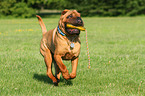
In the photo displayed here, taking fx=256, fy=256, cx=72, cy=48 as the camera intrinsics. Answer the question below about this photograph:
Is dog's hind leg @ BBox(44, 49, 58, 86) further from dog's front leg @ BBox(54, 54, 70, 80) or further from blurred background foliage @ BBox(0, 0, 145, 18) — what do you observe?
blurred background foliage @ BBox(0, 0, 145, 18)

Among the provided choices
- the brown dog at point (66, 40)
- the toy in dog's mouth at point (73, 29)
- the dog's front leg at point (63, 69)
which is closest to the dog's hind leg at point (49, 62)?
the brown dog at point (66, 40)

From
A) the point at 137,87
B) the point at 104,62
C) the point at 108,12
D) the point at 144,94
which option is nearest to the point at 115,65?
the point at 104,62

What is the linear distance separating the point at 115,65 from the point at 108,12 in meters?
40.2

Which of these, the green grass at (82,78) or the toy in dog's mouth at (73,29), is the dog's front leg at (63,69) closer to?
the green grass at (82,78)

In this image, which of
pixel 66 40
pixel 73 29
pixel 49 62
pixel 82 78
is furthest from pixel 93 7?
pixel 73 29

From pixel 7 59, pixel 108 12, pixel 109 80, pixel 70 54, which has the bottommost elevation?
pixel 108 12

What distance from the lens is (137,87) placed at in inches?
208

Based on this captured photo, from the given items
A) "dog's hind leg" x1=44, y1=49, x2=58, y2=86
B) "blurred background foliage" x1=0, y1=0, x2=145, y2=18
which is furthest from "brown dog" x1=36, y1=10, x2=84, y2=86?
"blurred background foliage" x1=0, y1=0, x2=145, y2=18

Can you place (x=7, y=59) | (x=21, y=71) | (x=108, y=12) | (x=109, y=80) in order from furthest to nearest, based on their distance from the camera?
(x=108, y=12), (x=7, y=59), (x=21, y=71), (x=109, y=80)

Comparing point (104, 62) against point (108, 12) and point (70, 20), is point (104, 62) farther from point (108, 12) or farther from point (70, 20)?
point (108, 12)

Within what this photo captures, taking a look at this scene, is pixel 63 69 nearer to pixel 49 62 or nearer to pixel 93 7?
pixel 49 62

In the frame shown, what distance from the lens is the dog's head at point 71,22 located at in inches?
179

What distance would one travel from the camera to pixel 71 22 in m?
4.57

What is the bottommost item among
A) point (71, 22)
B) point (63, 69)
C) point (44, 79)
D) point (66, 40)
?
point (44, 79)
